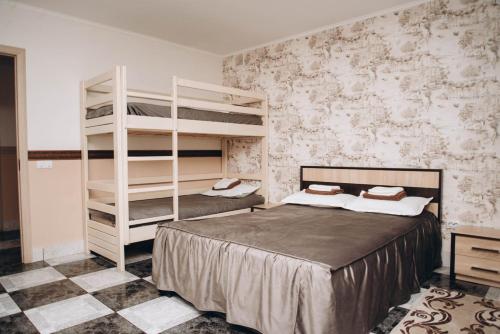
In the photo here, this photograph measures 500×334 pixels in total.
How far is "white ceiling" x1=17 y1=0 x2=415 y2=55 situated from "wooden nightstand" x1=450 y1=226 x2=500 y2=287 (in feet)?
7.68

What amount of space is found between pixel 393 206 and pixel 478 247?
0.72 metres

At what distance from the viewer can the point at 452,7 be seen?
10.6 ft

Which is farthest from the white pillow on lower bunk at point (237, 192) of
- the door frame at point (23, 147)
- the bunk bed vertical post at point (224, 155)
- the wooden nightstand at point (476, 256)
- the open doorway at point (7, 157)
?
the open doorway at point (7, 157)

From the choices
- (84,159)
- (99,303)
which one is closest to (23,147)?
(84,159)

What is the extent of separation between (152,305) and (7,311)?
1020mm

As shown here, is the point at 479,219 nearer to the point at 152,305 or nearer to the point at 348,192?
the point at 348,192

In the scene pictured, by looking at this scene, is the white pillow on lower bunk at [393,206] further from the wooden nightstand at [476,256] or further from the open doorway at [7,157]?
the open doorway at [7,157]

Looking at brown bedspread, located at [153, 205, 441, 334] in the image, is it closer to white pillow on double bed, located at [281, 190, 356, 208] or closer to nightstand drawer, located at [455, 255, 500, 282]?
nightstand drawer, located at [455, 255, 500, 282]

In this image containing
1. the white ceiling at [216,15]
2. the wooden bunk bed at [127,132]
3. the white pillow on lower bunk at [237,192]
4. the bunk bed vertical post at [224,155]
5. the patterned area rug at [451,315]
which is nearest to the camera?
the patterned area rug at [451,315]

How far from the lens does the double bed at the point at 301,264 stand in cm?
181

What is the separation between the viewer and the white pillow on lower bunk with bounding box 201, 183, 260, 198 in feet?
14.9

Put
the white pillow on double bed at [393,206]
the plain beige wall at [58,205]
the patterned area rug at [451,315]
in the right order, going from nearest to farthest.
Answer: the patterned area rug at [451,315]
the white pillow on double bed at [393,206]
the plain beige wall at [58,205]

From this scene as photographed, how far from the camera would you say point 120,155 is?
3189 mm

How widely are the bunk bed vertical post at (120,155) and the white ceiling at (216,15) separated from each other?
897 mm
